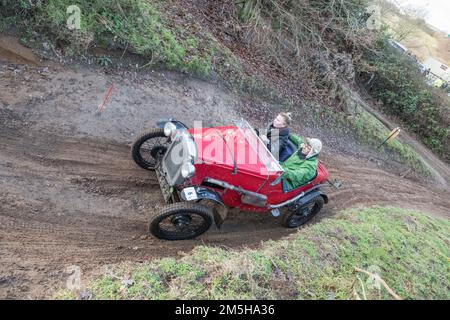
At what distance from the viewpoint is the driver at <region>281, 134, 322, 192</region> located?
6225 millimetres

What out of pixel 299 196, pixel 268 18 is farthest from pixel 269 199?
pixel 268 18

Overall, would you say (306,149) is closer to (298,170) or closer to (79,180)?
(298,170)

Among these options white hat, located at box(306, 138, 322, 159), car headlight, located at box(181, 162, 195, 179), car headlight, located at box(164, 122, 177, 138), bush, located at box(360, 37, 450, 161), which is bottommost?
car headlight, located at box(164, 122, 177, 138)

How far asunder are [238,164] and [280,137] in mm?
1586

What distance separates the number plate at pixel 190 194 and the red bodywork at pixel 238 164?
172mm

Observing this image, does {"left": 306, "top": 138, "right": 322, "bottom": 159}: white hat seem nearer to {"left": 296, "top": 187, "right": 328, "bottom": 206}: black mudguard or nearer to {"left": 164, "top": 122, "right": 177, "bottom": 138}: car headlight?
{"left": 296, "top": 187, "right": 328, "bottom": 206}: black mudguard

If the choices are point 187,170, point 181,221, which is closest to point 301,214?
point 181,221

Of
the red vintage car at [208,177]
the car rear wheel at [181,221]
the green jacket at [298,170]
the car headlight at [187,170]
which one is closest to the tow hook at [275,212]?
the red vintage car at [208,177]

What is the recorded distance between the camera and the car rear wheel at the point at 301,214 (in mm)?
6781

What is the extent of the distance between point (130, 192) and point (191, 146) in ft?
5.41

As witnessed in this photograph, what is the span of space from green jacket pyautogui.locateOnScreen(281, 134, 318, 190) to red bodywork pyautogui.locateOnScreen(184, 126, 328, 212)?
0.72 ft

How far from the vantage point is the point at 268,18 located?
12078mm

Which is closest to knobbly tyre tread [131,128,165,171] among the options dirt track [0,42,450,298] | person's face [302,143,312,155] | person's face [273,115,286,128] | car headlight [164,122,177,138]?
dirt track [0,42,450,298]

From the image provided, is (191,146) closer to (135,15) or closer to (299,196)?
(299,196)
